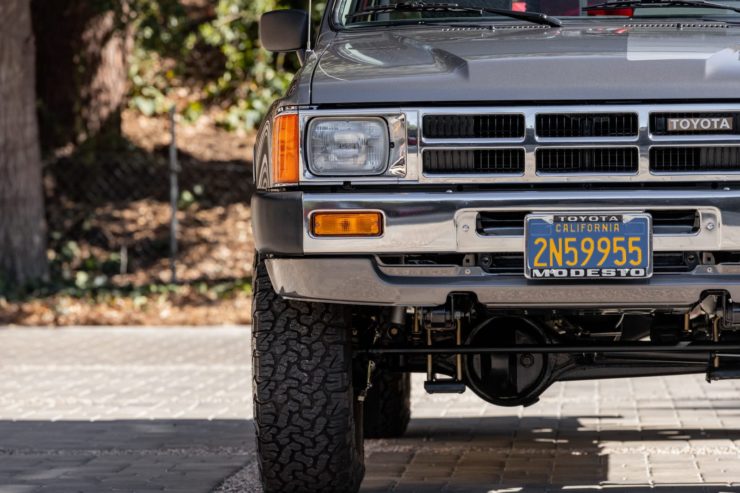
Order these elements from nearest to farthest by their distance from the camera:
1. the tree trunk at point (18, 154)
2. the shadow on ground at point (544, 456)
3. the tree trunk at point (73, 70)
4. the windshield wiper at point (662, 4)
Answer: the windshield wiper at point (662, 4) < the shadow on ground at point (544, 456) < the tree trunk at point (18, 154) < the tree trunk at point (73, 70)

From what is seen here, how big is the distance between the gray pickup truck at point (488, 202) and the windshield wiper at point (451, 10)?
0.43 metres

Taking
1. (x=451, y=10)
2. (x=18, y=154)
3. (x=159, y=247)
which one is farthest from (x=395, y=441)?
(x=159, y=247)

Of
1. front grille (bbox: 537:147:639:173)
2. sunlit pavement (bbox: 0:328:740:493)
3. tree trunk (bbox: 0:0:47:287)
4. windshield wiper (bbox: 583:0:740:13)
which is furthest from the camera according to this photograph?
tree trunk (bbox: 0:0:47:287)

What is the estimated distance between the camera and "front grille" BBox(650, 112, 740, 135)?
Result: 4402 millimetres

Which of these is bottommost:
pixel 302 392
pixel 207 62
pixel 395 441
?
pixel 395 441

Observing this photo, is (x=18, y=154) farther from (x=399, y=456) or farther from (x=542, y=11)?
(x=542, y=11)

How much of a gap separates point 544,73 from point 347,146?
65 centimetres

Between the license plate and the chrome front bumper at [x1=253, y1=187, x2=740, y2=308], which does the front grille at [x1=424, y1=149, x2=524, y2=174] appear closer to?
the chrome front bumper at [x1=253, y1=187, x2=740, y2=308]

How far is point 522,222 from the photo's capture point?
4.39 meters

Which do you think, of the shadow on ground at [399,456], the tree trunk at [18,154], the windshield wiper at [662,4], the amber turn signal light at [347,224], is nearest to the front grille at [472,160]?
the amber turn signal light at [347,224]

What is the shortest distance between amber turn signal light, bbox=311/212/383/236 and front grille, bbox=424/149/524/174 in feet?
0.75

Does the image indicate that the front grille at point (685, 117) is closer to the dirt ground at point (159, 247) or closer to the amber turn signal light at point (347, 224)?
the amber turn signal light at point (347, 224)

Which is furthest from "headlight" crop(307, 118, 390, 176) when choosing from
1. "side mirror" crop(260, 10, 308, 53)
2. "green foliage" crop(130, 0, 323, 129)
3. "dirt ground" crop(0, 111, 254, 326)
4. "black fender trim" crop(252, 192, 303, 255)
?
"green foliage" crop(130, 0, 323, 129)

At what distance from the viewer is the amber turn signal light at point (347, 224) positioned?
14.4ft
